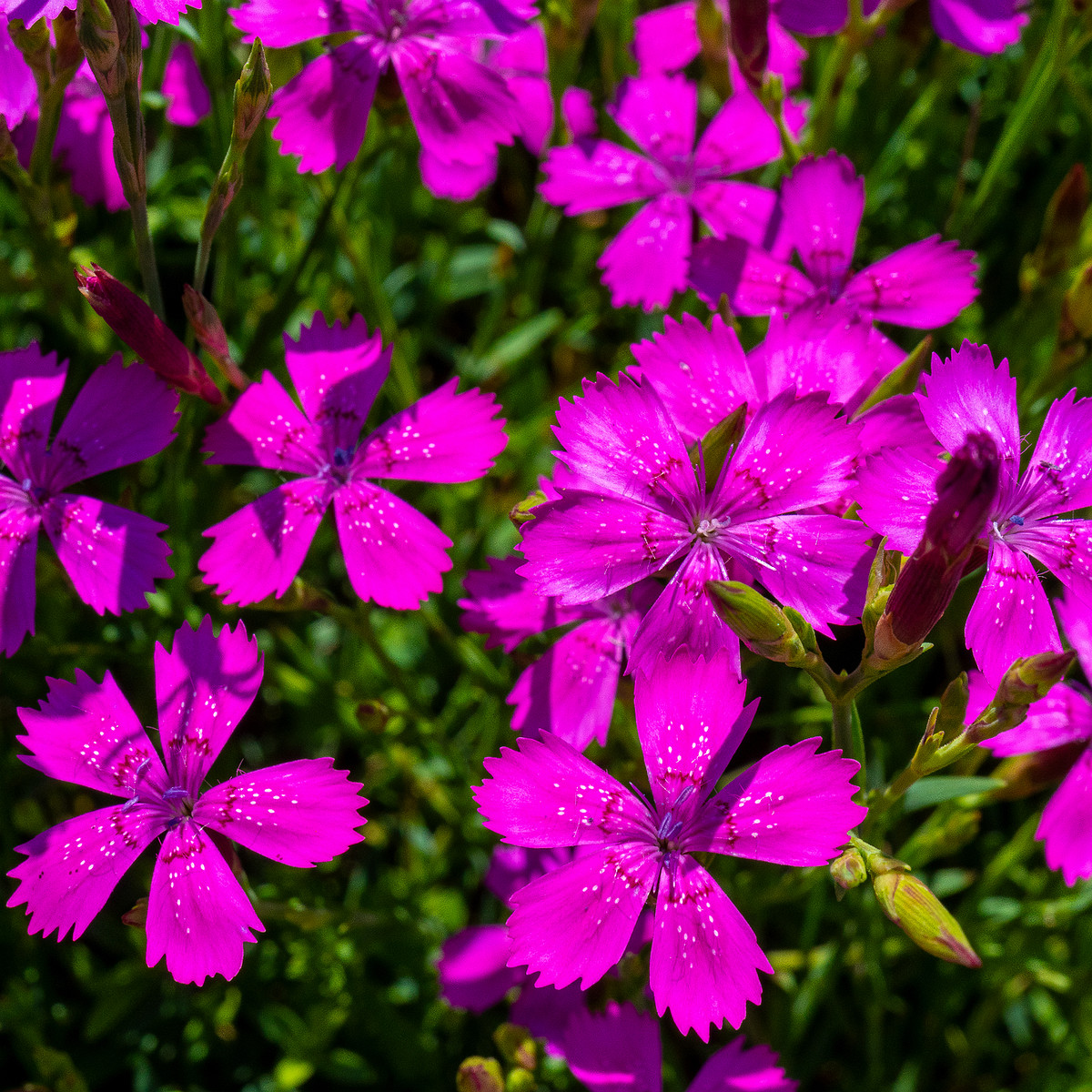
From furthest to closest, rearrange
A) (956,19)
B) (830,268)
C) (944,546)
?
(956,19), (830,268), (944,546)

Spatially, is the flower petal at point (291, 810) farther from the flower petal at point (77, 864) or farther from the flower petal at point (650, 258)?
the flower petal at point (650, 258)

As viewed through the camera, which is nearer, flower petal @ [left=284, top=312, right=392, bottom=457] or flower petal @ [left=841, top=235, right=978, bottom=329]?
flower petal @ [left=284, top=312, right=392, bottom=457]

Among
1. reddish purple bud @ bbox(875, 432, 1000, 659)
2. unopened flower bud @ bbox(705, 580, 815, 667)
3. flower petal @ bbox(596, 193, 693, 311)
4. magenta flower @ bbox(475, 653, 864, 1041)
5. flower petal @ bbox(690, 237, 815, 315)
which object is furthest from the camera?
flower petal @ bbox(596, 193, 693, 311)

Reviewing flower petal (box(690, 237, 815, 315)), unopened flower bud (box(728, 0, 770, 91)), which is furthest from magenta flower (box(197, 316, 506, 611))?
unopened flower bud (box(728, 0, 770, 91))

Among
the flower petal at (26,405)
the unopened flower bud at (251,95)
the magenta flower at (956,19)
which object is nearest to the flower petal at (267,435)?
the flower petal at (26,405)

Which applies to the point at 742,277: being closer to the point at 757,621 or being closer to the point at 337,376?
the point at 337,376

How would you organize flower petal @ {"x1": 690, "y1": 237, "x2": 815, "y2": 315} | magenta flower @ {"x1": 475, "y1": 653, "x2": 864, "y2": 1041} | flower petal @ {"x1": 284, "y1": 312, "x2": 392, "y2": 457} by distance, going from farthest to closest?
flower petal @ {"x1": 690, "y1": 237, "x2": 815, "y2": 315}
flower petal @ {"x1": 284, "y1": 312, "x2": 392, "y2": 457}
magenta flower @ {"x1": 475, "y1": 653, "x2": 864, "y2": 1041}

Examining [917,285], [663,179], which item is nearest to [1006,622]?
[917,285]

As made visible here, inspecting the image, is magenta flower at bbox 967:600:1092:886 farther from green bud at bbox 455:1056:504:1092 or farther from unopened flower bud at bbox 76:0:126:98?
unopened flower bud at bbox 76:0:126:98

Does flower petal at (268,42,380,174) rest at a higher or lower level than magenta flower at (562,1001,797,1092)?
higher
